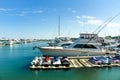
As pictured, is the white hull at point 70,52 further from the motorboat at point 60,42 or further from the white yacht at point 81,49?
the motorboat at point 60,42

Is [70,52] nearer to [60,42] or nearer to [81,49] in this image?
[81,49]

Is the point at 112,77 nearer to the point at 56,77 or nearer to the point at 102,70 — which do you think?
the point at 102,70

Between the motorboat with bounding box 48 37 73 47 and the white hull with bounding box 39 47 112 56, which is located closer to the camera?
the white hull with bounding box 39 47 112 56

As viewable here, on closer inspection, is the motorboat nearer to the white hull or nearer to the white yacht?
the white yacht

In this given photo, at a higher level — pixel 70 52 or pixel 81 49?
pixel 81 49

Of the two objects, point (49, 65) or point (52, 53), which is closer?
point (49, 65)

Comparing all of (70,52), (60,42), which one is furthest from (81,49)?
(60,42)

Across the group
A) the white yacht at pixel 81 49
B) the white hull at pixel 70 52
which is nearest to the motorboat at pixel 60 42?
the white yacht at pixel 81 49

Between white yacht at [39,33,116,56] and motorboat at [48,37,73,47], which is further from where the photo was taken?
motorboat at [48,37,73,47]

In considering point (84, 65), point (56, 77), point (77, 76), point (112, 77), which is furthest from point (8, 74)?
point (112, 77)

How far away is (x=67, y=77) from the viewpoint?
29.1 m

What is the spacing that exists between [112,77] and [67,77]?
21.0 ft

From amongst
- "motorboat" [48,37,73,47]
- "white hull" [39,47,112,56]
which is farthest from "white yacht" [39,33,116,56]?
"motorboat" [48,37,73,47]

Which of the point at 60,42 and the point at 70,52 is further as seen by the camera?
the point at 60,42
